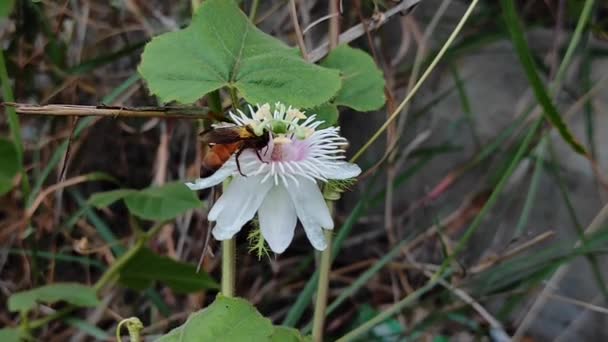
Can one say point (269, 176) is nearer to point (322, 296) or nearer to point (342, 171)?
point (342, 171)

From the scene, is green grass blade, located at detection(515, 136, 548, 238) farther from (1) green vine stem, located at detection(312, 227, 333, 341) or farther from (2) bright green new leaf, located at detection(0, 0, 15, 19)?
(2) bright green new leaf, located at detection(0, 0, 15, 19)

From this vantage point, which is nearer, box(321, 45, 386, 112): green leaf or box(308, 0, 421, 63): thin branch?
box(321, 45, 386, 112): green leaf

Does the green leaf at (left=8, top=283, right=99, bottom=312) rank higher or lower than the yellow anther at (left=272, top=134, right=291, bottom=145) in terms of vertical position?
lower

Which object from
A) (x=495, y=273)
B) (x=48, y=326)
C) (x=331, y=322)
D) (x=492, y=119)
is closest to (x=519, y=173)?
(x=492, y=119)

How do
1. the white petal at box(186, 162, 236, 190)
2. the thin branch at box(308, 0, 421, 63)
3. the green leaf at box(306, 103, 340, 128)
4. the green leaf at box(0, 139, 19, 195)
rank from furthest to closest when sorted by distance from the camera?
the green leaf at box(0, 139, 19, 195) < the thin branch at box(308, 0, 421, 63) < the green leaf at box(306, 103, 340, 128) < the white petal at box(186, 162, 236, 190)

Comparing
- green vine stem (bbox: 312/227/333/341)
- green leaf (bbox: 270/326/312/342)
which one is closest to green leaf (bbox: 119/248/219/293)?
green vine stem (bbox: 312/227/333/341)

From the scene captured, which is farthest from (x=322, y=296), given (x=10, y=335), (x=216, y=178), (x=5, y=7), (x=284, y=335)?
(x=5, y=7)

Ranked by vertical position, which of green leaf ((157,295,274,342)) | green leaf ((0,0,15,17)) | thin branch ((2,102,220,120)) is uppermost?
green leaf ((0,0,15,17))
